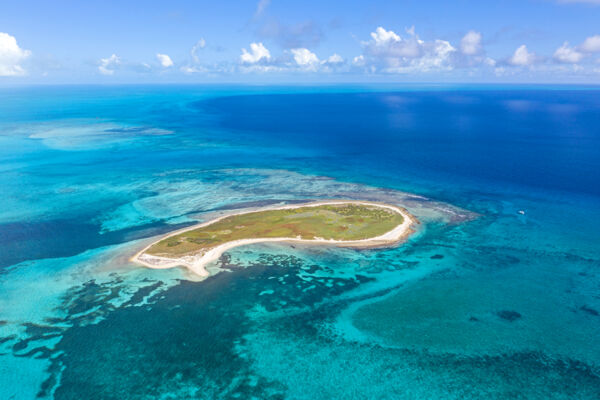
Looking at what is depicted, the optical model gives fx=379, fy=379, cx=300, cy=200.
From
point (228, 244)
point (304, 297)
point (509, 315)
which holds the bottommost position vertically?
point (304, 297)

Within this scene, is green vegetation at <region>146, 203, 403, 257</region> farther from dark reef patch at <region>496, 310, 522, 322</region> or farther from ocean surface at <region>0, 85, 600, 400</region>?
dark reef patch at <region>496, 310, 522, 322</region>

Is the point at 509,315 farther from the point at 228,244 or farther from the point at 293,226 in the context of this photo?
the point at 228,244

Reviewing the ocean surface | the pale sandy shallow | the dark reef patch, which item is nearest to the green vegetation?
the pale sandy shallow

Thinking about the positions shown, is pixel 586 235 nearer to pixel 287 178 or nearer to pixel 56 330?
pixel 287 178

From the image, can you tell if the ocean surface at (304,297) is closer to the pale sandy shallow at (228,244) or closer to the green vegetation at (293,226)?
the pale sandy shallow at (228,244)

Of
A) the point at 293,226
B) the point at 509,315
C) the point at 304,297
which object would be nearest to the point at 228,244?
the point at 293,226

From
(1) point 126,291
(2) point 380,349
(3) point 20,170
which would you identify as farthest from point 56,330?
(3) point 20,170

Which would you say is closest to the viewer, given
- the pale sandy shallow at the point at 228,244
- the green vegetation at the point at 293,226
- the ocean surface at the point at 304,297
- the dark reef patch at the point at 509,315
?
the ocean surface at the point at 304,297

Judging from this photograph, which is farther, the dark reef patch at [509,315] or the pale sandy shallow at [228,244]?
the pale sandy shallow at [228,244]

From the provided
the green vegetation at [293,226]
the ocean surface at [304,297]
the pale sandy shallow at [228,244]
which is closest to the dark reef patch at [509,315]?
the ocean surface at [304,297]
